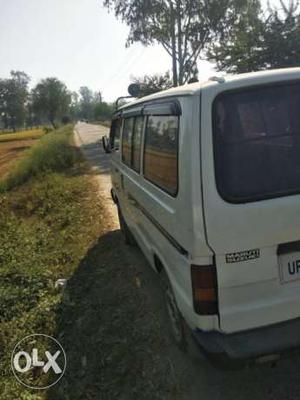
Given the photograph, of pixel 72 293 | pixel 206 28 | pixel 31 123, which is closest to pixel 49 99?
pixel 31 123

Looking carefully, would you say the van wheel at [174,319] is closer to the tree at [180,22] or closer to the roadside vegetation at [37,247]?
the roadside vegetation at [37,247]

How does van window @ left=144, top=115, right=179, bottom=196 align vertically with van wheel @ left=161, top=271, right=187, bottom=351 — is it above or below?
above

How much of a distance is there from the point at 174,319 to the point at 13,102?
367ft

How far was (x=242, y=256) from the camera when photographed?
2.42 meters

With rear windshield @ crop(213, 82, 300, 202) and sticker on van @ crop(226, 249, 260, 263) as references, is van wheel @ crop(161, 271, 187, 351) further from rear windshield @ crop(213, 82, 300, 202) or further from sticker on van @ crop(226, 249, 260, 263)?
rear windshield @ crop(213, 82, 300, 202)

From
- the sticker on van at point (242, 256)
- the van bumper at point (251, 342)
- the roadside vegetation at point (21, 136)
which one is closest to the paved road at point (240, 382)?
the van bumper at point (251, 342)

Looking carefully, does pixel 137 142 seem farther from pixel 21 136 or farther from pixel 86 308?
pixel 21 136

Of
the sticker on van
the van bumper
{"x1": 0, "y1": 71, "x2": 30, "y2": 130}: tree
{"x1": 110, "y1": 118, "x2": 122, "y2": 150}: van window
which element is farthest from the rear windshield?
{"x1": 0, "y1": 71, "x2": 30, "y2": 130}: tree

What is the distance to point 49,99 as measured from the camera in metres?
80.4

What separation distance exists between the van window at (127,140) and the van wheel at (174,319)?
1773mm

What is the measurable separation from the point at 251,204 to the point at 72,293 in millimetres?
3289

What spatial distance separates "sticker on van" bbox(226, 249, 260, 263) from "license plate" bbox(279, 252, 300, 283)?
8.0 inches

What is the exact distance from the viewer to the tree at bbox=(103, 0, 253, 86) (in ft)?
82.8

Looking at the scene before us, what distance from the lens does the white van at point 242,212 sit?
94.3 inches
